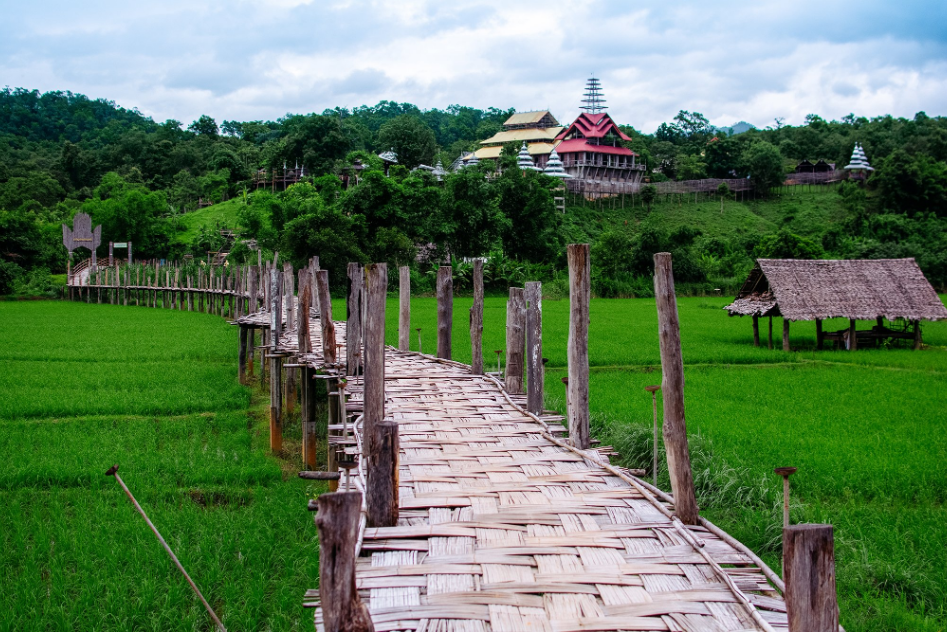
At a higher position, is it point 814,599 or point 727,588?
point 814,599

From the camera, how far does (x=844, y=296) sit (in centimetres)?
1767

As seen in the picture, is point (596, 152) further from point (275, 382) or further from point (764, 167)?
point (275, 382)

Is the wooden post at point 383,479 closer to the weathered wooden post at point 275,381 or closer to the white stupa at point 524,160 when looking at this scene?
the weathered wooden post at point 275,381

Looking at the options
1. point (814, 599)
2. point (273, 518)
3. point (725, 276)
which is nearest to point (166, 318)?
point (273, 518)

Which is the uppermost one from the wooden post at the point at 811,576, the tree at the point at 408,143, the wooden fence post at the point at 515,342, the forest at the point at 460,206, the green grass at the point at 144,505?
the tree at the point at 408,143

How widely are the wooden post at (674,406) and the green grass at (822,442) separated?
121 centimetres

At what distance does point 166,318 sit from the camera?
82.6 ft

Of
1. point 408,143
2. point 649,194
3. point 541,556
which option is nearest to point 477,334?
point 541,556

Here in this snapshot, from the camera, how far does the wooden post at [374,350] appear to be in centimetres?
568

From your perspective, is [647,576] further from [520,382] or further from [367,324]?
[520,382]

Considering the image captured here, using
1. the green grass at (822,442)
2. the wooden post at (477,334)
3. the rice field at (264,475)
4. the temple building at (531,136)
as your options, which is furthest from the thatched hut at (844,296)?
the temple building at (531,136)

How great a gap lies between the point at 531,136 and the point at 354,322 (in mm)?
47331

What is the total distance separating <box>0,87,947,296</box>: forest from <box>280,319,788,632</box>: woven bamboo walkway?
911 inches

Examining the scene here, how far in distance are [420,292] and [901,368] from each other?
62.1ft
